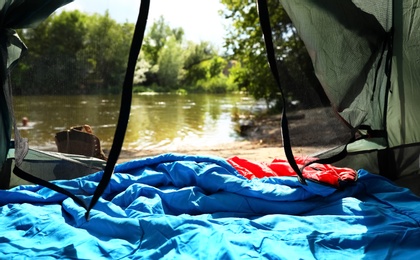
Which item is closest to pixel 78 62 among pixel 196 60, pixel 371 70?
pixel 371 70

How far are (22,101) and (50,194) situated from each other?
1.66ft

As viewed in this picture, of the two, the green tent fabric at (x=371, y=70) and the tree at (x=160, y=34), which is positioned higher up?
the tree at (x=160, y=34)

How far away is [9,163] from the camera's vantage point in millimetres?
2166

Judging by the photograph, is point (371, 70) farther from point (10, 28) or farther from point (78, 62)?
point (10, 28)

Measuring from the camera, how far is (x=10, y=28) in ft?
6.06

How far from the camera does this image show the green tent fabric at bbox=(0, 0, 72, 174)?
1.80m

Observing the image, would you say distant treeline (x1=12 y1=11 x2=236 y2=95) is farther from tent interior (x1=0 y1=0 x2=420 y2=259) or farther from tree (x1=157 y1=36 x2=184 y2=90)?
tree (x1=157 y1=36 x2=184 y2=90)

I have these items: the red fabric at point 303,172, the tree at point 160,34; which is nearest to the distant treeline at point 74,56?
the red fabric at point 303,172

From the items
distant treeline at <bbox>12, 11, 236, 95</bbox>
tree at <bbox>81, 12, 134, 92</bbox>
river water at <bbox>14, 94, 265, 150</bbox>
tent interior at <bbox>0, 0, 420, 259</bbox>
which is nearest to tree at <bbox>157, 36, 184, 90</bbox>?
river water at <bbox>14, 94, 265, 150</bbox>

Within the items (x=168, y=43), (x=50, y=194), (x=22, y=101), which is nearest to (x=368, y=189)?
(x=50, y=194)

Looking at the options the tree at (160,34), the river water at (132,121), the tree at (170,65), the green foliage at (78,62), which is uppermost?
the tree at (160,34)

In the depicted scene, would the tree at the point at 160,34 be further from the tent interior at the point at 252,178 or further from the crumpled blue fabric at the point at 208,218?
the crumpled blue fabric at the point at 208,218

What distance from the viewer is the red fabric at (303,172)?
1.97 meters

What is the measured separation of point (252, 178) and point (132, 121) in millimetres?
7007
